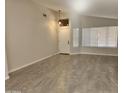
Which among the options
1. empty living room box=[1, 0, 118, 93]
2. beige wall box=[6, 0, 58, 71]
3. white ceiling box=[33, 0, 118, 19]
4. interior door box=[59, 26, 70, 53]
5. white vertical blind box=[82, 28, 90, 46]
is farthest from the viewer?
white vertical blind box=[82, 28, 90, 46]

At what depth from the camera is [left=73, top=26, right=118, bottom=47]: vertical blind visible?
8209 mm

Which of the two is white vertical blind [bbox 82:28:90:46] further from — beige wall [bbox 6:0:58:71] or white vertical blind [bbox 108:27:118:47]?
beige wall [bbox 6:0:58:71]

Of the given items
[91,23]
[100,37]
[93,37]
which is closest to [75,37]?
[93,37]

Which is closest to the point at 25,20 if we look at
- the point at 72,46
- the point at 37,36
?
the point at 37,36

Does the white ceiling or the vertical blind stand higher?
the white ceiling

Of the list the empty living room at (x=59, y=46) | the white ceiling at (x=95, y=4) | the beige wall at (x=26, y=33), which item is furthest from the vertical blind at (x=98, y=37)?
the beige wall at (x=26, y=33)

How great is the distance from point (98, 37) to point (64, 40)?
2.33m

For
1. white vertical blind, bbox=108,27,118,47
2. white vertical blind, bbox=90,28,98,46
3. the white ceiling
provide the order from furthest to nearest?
white vertical blind, bbox=90,28,98,46 → white vertical blind, bbox=108,27,118,47 → the white ceiling

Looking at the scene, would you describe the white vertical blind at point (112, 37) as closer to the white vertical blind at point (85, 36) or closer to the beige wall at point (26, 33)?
the white vertical blind at point (85, 36)

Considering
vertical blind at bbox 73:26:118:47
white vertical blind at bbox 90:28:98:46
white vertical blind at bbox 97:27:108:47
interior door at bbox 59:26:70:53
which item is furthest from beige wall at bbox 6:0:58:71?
white vertical blind at bbox 97:27:108:47

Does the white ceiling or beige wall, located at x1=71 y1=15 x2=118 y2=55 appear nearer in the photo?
the white ceiling

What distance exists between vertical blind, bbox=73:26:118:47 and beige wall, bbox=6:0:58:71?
2602 mm

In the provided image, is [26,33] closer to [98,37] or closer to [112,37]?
[98,37]

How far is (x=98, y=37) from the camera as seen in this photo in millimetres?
8719
